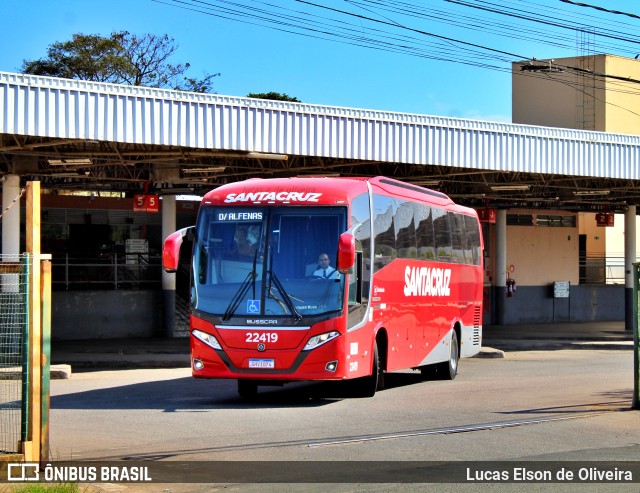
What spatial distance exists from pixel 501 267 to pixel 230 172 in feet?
48.2

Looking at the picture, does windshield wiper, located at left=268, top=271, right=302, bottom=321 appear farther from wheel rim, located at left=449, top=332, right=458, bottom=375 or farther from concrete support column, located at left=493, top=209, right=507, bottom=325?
concrete support column, located at left=493, top=209, right=507, bottom=325

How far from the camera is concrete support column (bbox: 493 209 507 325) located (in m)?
42.7

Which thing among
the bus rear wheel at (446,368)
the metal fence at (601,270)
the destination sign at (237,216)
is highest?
the destination sign at (237,216)

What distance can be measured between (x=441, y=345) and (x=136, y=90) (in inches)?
362

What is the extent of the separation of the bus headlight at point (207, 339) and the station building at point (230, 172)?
27.0 feet

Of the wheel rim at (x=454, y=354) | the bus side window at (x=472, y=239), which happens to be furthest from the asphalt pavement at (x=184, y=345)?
the wheel rim at (x=454, y=354)

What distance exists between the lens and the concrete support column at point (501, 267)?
140ft

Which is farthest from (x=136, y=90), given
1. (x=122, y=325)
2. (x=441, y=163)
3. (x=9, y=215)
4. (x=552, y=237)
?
(x=552, y=237)

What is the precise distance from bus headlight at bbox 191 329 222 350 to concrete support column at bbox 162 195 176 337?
16.5 meters

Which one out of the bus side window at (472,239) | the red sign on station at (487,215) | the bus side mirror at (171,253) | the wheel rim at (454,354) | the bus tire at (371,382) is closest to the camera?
the bus side mirror at (171,253)

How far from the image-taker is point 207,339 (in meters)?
16.0

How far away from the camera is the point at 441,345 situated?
21.1 metres

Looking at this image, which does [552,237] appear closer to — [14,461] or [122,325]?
[122,325]

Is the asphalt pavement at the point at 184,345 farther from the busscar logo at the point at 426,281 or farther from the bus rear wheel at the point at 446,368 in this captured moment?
the busscar logo at the point at 426,281
